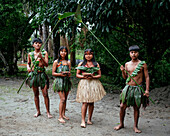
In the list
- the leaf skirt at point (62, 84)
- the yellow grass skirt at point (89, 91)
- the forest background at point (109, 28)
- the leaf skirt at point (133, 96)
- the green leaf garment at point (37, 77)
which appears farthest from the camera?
the forest background at point (109, 28)

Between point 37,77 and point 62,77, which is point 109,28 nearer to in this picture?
point 62,77

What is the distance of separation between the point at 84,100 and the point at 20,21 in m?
8.00

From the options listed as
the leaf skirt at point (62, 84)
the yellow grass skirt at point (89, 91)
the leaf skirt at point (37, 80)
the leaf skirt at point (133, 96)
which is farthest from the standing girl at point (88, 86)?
the leaf skirt at point (37, 80)

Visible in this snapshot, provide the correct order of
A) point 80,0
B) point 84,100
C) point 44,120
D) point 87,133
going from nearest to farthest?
point 87,133 → point 84,100 → point 44,120 → point 80,0

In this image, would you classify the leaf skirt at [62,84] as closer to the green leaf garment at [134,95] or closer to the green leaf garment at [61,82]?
the green leaf garment at [61,82]

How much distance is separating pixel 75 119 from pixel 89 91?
0.94 m

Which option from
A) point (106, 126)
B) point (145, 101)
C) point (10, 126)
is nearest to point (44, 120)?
Result: point (10, 126)

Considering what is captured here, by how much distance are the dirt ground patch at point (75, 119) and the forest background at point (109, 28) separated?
188 cm

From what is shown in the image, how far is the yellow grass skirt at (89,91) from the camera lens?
3.95 meters

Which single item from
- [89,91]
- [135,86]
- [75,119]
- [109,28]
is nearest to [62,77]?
[89,91]

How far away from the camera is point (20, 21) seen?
10.5 meters

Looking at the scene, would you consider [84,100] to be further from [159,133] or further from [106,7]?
[106,7]

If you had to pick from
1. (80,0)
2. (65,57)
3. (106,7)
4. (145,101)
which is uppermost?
(80,0)

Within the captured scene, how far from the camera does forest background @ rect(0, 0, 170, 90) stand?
17.2ft
